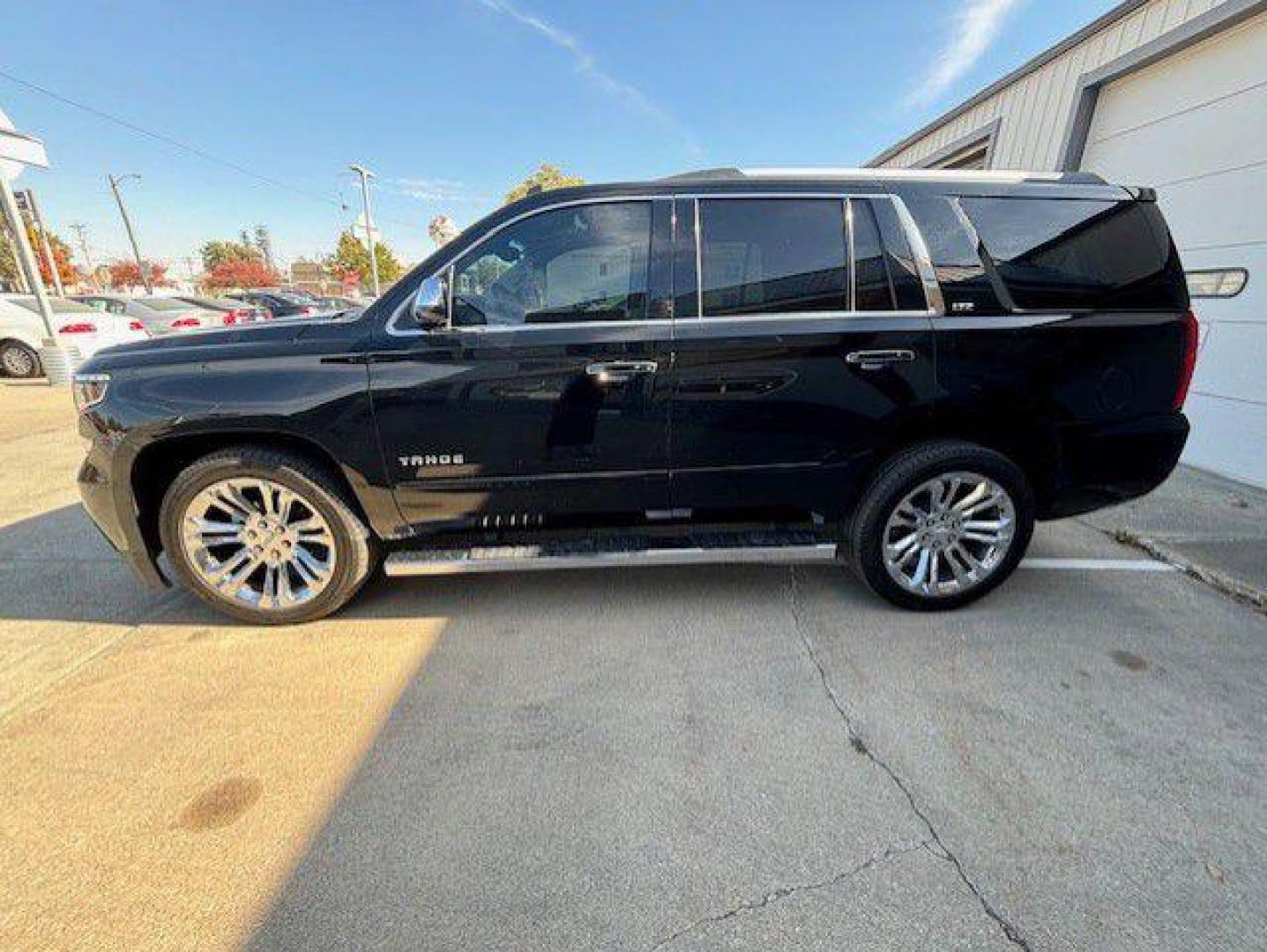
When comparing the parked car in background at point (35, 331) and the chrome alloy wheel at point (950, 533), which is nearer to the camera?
the chrome alloy wheel at point (950, 533)

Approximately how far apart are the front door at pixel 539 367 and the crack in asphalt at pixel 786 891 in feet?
5.48

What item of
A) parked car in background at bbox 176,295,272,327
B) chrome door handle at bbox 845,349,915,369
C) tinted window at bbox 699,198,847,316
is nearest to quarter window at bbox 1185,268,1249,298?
chrome door handle at bbox 845,349,915,369

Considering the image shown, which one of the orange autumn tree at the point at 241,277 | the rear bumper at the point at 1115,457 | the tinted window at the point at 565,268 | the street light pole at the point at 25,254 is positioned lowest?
the rear bumper at the point at 1115,457

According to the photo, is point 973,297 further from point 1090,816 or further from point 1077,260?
point 1090,816

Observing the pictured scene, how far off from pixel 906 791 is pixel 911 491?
136 centimetres

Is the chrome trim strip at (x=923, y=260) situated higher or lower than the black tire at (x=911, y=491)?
higher

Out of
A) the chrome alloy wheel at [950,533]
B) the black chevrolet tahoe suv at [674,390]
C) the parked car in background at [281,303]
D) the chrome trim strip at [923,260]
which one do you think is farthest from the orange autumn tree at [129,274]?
the chrome alloy wheel at [950,533]

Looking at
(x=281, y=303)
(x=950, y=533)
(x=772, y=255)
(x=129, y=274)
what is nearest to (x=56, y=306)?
(x=281, y=303)

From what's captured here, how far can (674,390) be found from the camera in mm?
2656

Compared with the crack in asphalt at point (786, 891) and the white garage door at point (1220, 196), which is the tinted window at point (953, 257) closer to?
the crack in asphalt at point (786, 891)

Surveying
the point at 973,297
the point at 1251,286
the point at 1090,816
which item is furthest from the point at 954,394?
the point at 1251,286

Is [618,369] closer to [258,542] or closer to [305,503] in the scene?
[305,503]

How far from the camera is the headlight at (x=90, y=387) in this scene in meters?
2.65

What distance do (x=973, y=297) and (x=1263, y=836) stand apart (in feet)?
6.99
